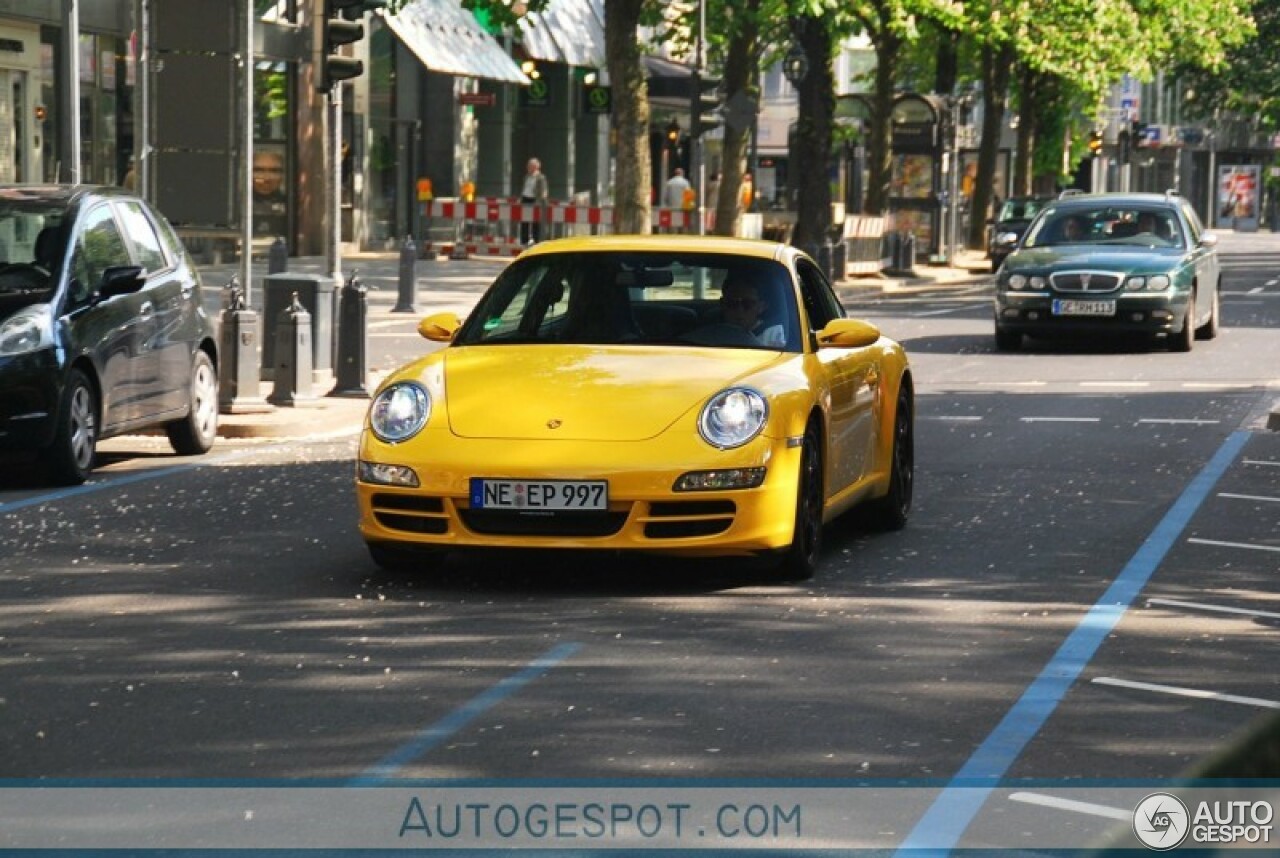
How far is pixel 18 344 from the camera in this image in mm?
12586

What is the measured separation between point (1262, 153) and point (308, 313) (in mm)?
105274

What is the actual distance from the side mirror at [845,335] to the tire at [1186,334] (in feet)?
51.0

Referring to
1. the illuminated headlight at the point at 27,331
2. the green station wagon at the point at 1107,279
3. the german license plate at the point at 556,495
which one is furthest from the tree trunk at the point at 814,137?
the german license plate at the point at 556,495

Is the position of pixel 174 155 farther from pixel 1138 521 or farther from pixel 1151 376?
pixel 1138 521

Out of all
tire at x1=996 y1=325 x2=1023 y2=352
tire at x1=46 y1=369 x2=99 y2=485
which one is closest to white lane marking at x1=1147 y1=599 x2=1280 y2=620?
tire at x1=46 y1=369 x2=99 y2=485

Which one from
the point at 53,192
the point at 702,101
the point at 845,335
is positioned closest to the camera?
the point at 845,335

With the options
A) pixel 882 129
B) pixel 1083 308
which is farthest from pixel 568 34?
pixel 1083 308

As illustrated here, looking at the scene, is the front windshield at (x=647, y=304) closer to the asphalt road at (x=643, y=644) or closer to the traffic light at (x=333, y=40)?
the asphalt road at (x=643, y=644)

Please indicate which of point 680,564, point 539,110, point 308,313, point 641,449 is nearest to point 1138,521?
point 680,564

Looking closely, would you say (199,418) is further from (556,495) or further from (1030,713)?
(1030,713)

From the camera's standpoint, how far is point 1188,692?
7.25m

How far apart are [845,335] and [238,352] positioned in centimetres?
808

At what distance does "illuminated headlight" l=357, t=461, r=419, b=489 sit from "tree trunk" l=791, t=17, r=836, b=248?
33839 millimetres

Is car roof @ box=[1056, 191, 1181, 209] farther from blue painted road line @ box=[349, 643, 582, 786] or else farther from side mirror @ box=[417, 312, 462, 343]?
blue painted road line @ box=[349, 643, 582, 786]
